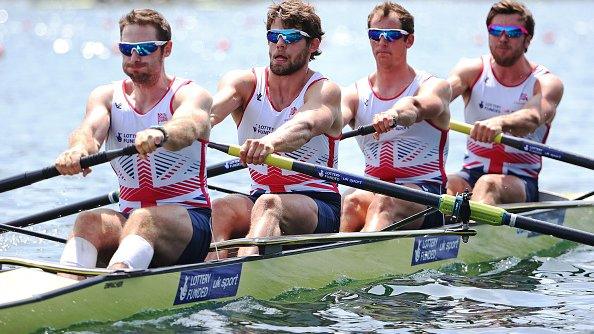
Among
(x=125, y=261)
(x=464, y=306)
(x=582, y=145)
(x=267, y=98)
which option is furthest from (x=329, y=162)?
(x=582, y=145)

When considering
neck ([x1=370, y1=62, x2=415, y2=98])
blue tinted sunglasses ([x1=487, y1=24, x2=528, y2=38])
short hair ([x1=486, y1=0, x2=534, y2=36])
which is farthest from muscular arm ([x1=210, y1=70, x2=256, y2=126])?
short hair ([x1=486, y1=0, x2=534, y2=36])

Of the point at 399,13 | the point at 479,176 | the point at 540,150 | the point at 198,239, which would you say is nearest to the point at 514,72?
the point at 479,176

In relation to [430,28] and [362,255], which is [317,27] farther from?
[430,28]

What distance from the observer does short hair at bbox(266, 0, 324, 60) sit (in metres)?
8.33

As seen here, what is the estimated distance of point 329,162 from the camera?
870 cm

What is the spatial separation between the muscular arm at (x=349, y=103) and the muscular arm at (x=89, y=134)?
7.95 ft

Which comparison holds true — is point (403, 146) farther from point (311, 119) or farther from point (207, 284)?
point (207, 284)

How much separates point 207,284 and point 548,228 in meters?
2.50

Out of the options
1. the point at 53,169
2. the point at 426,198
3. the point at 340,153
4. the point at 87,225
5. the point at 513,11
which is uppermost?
the point at 513,11

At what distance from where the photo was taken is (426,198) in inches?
323

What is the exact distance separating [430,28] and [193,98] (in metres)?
52.2

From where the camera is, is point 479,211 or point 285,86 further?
point 285,86

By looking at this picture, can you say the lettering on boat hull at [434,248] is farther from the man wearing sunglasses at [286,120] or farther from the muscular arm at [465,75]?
the muscular arm at [465,75]

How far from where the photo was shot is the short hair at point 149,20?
7.39m
